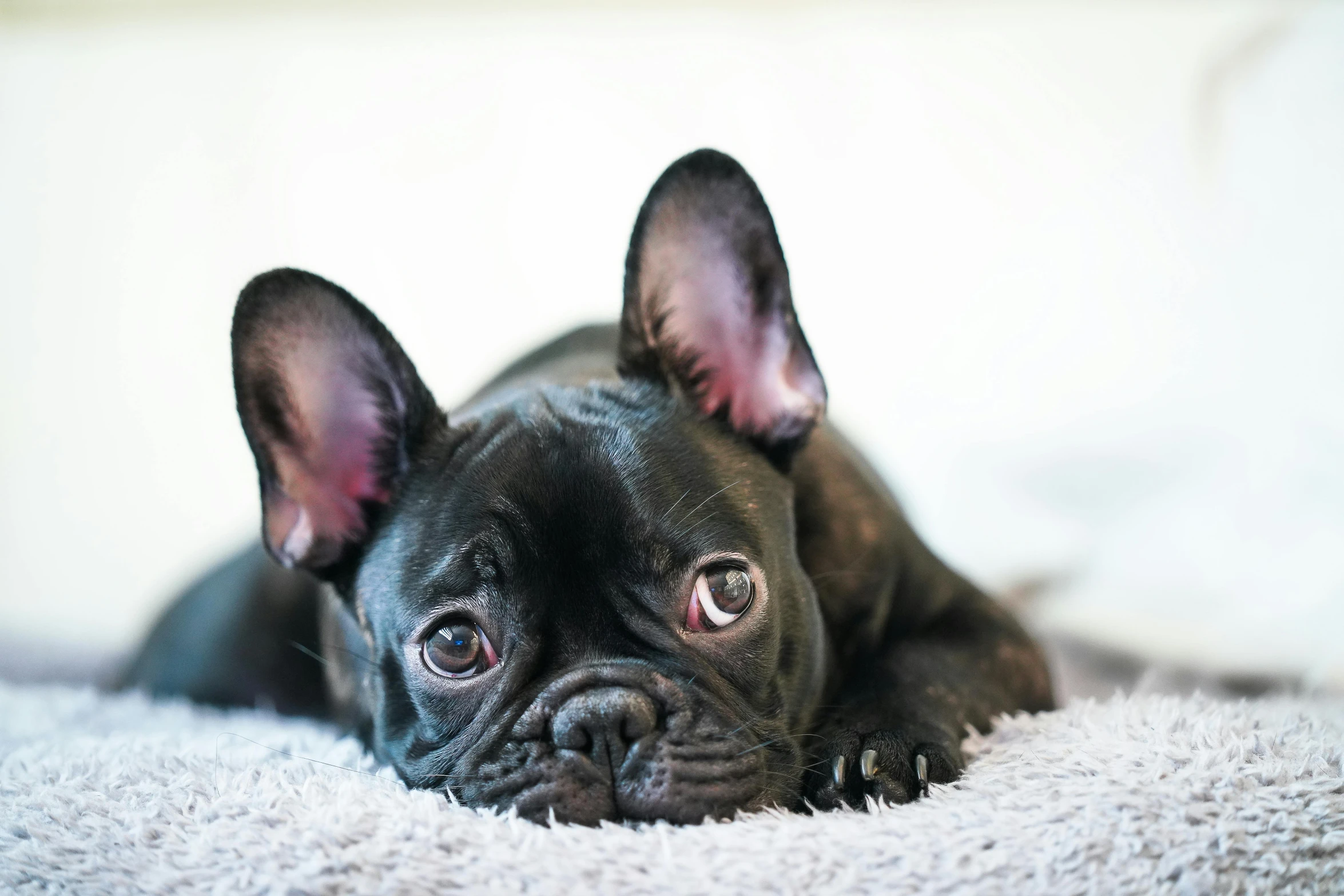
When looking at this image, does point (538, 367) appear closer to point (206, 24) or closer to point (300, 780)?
point (300, 780)

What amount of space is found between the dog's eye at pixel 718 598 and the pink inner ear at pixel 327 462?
0.67 meters

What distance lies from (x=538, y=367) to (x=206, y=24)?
2.75 m

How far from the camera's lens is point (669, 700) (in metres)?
1.48

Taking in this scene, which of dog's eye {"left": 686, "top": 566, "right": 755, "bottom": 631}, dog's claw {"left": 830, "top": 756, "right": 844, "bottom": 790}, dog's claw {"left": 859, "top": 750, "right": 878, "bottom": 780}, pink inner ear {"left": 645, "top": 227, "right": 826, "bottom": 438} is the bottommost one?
dog's claw {"left": 830, "top": 756, "right": 844, "bottom": 790}

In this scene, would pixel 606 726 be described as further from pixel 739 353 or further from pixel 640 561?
pixel 739 353

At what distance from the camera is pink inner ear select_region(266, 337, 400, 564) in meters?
1.89

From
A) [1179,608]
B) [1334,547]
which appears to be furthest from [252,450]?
[1334,547]

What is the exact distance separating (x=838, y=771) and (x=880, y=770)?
0.06 m

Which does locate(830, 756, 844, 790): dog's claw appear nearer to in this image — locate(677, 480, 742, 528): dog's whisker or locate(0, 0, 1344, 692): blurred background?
locate(677, 480, 742, 528): dog's whisker

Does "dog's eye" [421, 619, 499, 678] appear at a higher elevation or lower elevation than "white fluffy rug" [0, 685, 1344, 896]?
higher

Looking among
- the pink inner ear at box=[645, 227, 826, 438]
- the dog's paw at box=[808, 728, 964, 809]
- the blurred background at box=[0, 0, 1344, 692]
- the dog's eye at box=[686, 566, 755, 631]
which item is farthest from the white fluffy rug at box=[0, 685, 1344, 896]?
the blurred background at box=[0, 0, 1344, 692]

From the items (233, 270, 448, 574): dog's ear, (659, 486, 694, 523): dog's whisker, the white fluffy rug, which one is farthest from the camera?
(233, 270, 448, 574): dog's ear

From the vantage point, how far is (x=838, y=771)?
60.2 inches

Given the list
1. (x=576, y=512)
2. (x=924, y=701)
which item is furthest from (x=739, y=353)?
(x=924, y=701)
